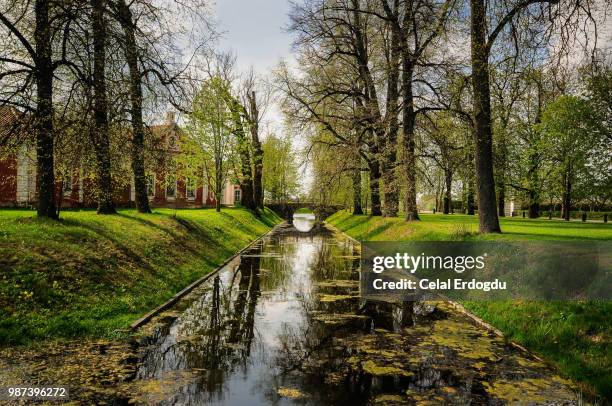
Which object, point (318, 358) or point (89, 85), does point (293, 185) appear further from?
point (318, 358)

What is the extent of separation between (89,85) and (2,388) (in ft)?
28.5

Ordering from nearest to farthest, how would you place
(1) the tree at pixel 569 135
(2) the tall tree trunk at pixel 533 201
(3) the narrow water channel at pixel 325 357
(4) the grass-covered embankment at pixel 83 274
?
1. (3) the narrow water channel at pixel 325 357
2. (4) the grass-covered embankment at pixel 83 274
3. (1) the tree at pixel 569 135
4. (2) the tall tree trunk at pixel 533 201

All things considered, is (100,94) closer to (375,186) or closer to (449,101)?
(449,101)

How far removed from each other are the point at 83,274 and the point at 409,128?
1671cm

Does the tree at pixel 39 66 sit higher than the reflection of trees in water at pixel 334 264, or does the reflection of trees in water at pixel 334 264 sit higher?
the tree at pixel 39 66

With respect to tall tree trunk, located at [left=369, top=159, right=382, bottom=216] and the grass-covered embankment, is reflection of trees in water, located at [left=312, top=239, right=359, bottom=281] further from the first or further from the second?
tall tree trunk, located at [left=369, top=159, right=382, bottom=216]

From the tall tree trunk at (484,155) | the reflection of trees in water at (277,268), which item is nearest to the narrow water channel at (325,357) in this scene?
the reflection of trees in water at (277,268)

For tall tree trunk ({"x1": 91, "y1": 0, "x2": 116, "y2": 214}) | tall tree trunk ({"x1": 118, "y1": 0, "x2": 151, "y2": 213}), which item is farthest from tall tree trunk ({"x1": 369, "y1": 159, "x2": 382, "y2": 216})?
tall tree trunk ({"x1": 91, "y1": 0, "x2": 116, "y2": 214})

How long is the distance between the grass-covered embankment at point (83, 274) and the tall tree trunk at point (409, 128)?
33.0 ft

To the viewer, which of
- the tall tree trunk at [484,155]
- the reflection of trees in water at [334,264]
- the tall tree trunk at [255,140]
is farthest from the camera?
the tall tree trunk at [255,140]

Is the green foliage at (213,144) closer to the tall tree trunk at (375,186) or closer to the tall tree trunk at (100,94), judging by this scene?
the tall tree trunk at (375,186)

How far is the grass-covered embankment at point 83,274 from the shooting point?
8406 millimetres

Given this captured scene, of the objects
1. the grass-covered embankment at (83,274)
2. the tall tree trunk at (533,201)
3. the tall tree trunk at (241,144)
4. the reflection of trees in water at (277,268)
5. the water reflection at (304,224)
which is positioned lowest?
the reflection of trees in water at (277,268)

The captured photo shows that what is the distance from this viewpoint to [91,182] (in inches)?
672
